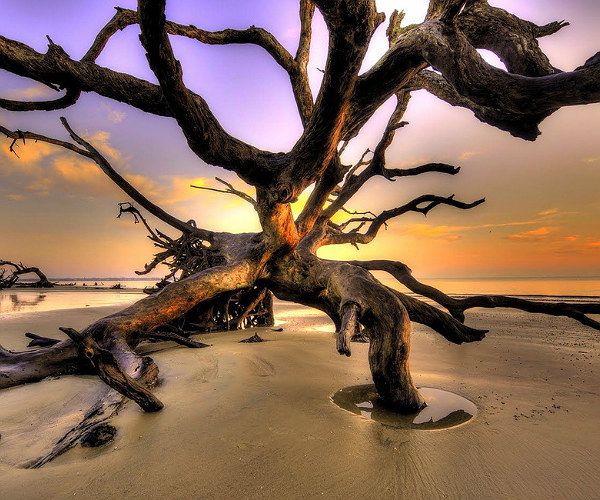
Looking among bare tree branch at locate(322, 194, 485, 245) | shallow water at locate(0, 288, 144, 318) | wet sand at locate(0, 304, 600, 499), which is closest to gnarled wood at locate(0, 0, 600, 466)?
wet sand at locate(0, 304, 600, 499)

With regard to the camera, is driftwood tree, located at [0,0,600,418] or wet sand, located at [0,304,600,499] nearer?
wet sand, located at [0,304,600,499]

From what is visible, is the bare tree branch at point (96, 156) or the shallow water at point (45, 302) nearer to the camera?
the bare tree branch at point (96, 156)

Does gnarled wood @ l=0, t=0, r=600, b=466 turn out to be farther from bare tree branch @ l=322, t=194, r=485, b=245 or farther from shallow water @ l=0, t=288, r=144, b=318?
shallow water @ l=0, t=288, r=144, b=318

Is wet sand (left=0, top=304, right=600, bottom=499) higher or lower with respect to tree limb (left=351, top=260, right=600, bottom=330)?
lower

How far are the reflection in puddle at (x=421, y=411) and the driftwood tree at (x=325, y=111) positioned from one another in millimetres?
139

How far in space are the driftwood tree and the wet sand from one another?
487 mm

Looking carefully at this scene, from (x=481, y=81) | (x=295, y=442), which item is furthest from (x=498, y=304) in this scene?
(x=295, y=442)

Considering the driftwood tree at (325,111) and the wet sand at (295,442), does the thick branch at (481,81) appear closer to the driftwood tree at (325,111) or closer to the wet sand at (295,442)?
the driftwood tree at (325,111)

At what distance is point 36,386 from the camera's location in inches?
128

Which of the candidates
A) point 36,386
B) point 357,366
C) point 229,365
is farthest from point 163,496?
point 357,366

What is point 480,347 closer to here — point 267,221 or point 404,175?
point 404,175

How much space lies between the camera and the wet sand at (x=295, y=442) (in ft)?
5.60

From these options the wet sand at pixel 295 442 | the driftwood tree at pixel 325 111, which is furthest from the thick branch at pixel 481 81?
the wet sand at pixel 295 442

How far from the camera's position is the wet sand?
1707 millimetres
